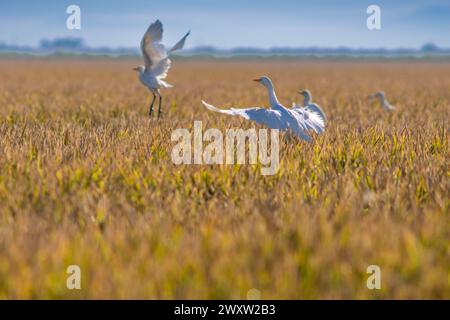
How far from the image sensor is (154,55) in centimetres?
1024

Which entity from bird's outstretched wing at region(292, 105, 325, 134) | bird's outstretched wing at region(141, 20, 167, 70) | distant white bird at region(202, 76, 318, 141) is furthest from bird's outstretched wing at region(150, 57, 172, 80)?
distant white bird at region(202, 76, 318, 141)

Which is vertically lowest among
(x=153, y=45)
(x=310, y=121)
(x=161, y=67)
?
(x=310, y=121)

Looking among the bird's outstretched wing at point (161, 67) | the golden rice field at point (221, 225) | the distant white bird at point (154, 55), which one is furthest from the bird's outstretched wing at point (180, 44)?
the golden rice field at point (221, 225)

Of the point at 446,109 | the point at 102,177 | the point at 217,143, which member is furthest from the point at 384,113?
the point at 102,177

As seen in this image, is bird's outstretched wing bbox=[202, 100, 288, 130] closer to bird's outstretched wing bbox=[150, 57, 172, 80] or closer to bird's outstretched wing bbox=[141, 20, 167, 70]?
bird's outstretched wing bbox=[141, 20, 167, 70]

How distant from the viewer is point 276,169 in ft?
16.9

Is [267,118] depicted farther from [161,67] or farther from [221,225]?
[161,67]

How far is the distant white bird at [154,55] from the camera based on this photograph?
9.24 m

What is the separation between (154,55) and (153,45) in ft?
1.55

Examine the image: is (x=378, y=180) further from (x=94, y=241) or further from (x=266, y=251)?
(x=94, y=241)

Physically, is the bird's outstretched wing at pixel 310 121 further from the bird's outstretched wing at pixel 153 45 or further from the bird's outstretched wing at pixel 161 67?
the bird's outstretched wing at pixel 161 67

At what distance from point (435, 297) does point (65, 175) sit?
333 centimetres

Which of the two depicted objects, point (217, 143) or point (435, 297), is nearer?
point (435, 297)

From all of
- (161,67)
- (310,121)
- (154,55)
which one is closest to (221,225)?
(310,121)
